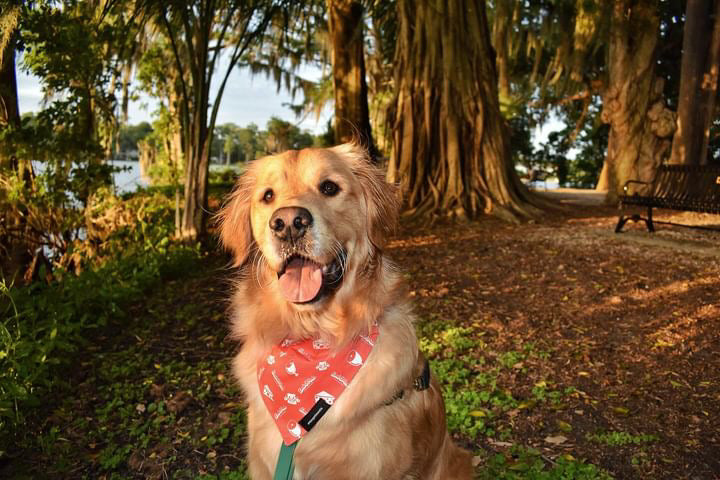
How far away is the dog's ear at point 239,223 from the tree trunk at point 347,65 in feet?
30.2

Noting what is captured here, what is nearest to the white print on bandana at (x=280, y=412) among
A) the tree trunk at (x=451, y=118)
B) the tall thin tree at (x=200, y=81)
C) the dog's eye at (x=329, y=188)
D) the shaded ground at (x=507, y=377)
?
the dog's eye at (x=329, y=188)

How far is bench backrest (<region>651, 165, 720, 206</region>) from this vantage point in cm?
859

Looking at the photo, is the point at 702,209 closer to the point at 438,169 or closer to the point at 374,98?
the point at 438,169

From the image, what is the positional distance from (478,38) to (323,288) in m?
9.55

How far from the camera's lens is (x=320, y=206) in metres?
2.42

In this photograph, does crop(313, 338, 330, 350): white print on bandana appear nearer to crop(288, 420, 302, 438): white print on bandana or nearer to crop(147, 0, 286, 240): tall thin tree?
crop(288, 420, 302, 438): white print on bandana

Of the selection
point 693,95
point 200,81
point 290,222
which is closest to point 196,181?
point 200,81

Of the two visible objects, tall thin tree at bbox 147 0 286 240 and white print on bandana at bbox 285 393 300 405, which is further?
tall thin tree at bbox 147 0 286 240

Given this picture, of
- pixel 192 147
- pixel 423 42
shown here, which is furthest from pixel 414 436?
pixel 423 42

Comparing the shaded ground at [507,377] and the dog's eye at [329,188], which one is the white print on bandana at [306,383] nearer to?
the dog's eye at [329,188]

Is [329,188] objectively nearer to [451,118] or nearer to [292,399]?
[292,399]

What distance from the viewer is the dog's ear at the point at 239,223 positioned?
2717 mm

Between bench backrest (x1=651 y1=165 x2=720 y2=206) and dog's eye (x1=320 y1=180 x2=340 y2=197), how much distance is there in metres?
7.88

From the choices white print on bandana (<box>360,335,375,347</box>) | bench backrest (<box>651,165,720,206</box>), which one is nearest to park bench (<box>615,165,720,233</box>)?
bench backrest (<box>651,165,720,206</box>)
